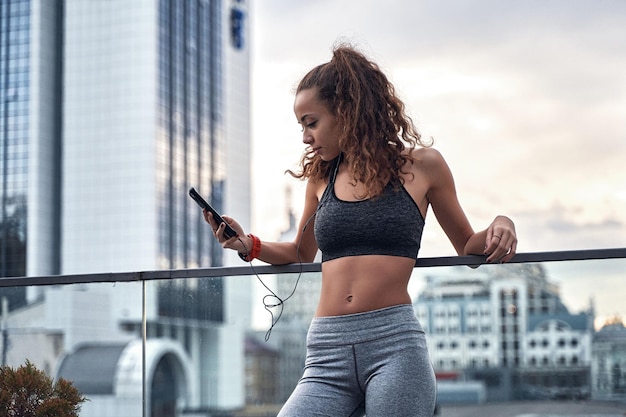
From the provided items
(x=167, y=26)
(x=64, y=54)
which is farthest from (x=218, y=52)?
(x=64, y=54)

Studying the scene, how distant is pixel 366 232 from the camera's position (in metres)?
2.38

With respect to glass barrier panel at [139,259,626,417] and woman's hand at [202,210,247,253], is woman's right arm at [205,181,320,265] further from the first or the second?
glass barrier panel at [139,259,626,417]

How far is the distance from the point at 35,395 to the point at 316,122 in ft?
5.31

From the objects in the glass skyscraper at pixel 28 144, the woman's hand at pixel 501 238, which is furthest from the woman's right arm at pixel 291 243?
the glass skyscraper at pixel 28 144

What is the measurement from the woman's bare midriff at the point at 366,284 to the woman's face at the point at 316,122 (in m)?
0.32

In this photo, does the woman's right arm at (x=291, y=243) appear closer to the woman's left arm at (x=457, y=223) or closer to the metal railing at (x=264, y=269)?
the metal railing at (x=264, y=269)

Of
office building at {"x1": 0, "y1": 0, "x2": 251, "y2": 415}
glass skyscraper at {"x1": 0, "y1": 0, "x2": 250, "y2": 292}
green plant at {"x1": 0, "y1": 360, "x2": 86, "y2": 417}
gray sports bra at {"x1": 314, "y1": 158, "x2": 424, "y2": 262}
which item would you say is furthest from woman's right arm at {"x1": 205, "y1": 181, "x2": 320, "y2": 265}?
office building at {"x1": 0, "y1": 0, "x2": 251, "y2": 415}

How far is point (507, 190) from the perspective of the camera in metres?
74.6

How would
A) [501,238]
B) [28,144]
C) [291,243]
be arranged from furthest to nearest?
[28,144] → [291,243] → [501,238]

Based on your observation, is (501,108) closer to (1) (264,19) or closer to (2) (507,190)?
(2) (507,190)

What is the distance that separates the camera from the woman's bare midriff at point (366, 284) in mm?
2336

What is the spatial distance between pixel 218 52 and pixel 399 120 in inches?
3114

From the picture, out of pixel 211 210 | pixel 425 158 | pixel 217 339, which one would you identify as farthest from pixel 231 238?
pixel 217 339

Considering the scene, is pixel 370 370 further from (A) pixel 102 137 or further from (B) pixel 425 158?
(A) pixel 102 137
